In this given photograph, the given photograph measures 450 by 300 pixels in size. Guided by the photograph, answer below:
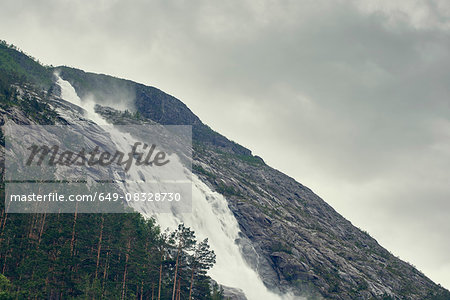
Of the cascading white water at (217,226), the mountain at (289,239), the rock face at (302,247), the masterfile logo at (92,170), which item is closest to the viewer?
the masterfile logo at (92,170)

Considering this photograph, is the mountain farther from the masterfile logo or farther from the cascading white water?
the masterfile logo

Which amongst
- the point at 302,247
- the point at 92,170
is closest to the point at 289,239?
the point at 302,247

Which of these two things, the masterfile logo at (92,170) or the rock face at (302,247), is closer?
the masterfile logo at (92,170)

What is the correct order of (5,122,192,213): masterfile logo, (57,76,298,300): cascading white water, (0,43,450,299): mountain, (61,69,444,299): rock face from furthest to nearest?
1. (61,69,444,299): rock face
2. (0,43,450,299): mountain
3. (57,76,298,300): cascading white water
4. (5,122,192,213): masterfile logo

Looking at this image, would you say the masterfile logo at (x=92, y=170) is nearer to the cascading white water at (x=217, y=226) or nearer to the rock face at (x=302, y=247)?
the cascading white water at (x=217, y=226)

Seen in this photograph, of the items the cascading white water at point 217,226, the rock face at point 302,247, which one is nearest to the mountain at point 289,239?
the rock face at point 302,247

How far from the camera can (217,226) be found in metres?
107

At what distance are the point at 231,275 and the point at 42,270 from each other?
52265 millimetres

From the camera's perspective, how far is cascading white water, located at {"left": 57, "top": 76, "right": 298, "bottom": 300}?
89.4m

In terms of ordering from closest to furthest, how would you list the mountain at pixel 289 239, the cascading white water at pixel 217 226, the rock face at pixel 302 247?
the cascading white water at pixel 217 226
the mountain at pixel 289 239
the rock face at pixel 302 247

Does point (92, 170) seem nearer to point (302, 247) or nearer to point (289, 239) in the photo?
point (289, 239)

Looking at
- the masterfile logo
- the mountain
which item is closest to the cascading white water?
the masterfile logo

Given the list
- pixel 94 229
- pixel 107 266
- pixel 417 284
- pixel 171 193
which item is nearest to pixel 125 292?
pixel 107 266

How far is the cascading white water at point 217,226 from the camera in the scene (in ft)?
293
